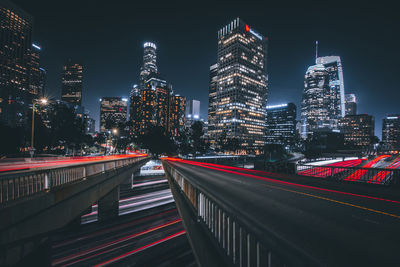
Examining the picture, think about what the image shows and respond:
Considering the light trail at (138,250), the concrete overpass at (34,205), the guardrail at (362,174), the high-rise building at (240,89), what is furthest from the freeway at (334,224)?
the high-rise building at (240,89)

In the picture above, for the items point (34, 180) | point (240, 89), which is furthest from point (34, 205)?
point (240, 89)

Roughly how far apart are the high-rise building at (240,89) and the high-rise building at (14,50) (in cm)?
18083

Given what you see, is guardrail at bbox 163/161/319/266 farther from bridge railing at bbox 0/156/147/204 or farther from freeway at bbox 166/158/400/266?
bridge railing at bbox 0/156/147/204

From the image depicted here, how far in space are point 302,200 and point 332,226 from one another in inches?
125

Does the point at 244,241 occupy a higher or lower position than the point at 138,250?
higher

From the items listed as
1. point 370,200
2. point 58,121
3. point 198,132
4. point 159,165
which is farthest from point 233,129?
point 370,200

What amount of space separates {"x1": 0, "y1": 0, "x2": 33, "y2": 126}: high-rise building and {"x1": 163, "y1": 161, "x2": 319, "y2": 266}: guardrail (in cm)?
21379

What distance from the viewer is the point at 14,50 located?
590 ft

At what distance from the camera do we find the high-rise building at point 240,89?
16525 centimetres

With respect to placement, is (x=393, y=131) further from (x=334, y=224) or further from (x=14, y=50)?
(x=14, y=50)

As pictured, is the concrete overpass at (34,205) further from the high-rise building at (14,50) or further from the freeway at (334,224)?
the high-rise building at (14,50)

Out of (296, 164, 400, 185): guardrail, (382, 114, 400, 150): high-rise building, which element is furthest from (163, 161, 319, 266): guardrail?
(382, 114, 400, 150): high-rise building

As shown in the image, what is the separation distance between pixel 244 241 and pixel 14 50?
278 metres

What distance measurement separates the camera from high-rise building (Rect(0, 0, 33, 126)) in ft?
530
